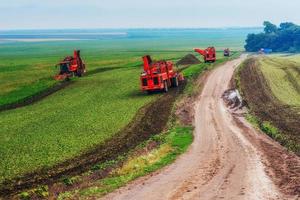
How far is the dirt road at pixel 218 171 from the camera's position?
72.1 feet

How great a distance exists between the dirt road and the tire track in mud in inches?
153

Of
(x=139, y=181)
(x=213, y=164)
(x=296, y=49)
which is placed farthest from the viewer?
(x=296, y=49)

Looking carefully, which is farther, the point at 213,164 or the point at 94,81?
the point at 94,81

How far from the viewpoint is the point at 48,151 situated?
30734 millimetres

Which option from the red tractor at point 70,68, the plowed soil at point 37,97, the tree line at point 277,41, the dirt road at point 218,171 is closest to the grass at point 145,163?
the dirt road at point 218,171

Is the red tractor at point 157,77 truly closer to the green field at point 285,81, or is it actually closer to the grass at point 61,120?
the grass at point 61,120

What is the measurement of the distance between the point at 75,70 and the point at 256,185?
52903mm

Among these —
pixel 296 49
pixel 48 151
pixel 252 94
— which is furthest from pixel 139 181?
pixel 296 49

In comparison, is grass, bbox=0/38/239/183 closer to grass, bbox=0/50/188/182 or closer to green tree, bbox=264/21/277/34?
grass, bbox=0/50/188/182

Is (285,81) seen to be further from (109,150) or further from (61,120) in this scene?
(109,150)

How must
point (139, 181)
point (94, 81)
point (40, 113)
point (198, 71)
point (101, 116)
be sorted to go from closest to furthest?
point (139, 181)
point (101, 116)
point (40, 113)
point (94, 81)
point (198, 71)

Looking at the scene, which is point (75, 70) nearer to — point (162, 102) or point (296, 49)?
point (162, 102)

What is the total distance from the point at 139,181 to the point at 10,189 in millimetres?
6401

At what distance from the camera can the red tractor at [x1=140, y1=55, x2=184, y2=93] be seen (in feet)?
170
